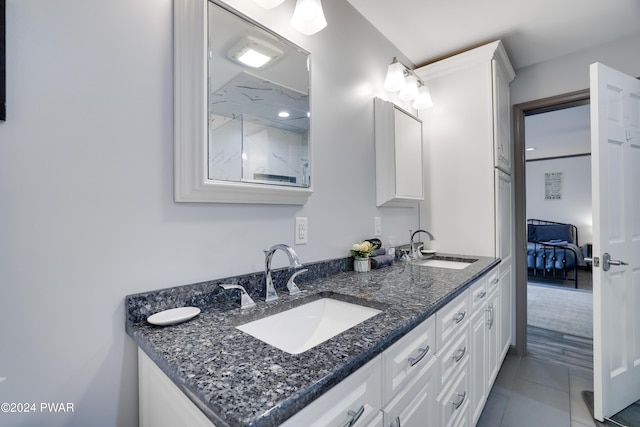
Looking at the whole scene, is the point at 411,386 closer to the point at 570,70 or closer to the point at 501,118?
the point at 501,118

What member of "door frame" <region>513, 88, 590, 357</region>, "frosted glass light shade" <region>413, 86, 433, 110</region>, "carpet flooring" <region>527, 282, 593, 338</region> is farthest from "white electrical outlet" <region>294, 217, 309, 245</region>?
"carpet flooring" <region>527, 282, 593, 338</region>

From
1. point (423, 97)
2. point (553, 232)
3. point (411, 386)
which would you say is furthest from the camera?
point (553, 232)

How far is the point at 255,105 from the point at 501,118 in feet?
6.61

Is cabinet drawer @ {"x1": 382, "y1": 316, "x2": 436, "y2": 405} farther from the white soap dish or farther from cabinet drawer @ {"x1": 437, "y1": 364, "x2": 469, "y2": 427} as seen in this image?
the white soap dish

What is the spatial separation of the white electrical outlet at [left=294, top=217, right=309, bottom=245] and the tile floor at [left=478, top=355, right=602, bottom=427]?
148 cm

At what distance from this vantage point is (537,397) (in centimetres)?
190

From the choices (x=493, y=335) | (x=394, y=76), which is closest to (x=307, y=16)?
(x=394, y=76)

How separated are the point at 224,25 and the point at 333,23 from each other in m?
0.77

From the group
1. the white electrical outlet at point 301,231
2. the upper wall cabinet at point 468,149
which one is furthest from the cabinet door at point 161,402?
the upper wall cabinet at point 468,149

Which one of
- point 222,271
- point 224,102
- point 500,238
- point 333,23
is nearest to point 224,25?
point 224,102

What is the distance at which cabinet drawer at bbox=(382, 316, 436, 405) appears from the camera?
79cm

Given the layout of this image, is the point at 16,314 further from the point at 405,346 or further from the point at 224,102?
the point at 405,346

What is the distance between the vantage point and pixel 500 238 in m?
2.12

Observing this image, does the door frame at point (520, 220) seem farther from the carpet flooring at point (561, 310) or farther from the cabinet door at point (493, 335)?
the carpet flooring at point (561, 310)
